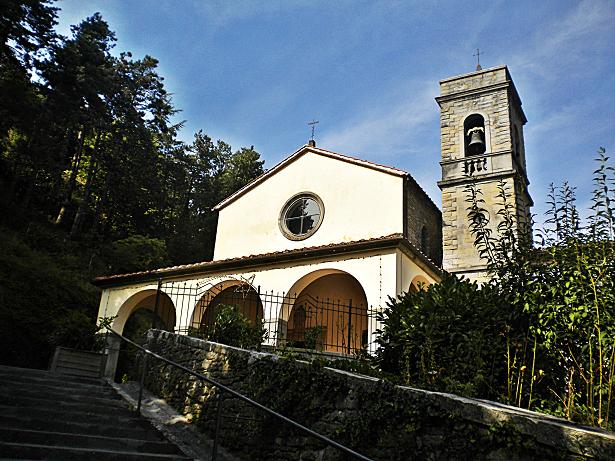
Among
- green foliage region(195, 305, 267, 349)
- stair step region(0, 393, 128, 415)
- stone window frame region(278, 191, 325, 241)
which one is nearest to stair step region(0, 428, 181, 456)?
stair step region(0, 393, 128, 415)

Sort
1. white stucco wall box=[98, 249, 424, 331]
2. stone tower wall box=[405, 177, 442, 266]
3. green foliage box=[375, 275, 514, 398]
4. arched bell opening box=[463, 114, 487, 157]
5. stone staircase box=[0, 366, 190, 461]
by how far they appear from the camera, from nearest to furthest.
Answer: stone staircase box=[0, 366, 190, 461] < green foliage box=[375, 275, 514, 398] < white stucco wall box=[98, 249, 424, 331] < stone tower wall box=[405, 177, 442, 266] < arched bell opening box=[463, 114, 487, 157]

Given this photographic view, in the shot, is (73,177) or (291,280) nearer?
(291,280)

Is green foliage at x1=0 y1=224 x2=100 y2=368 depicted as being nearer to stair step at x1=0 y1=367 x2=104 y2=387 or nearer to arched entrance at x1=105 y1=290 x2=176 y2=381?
arched entrance at x1=105 y1=290 x2=176 y2=381

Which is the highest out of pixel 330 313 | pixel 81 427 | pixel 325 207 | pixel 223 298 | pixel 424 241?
pixel 325 207

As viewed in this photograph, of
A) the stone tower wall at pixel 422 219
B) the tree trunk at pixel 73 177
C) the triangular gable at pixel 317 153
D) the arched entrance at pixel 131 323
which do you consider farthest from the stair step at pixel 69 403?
the tree trunk at pixel 73 177

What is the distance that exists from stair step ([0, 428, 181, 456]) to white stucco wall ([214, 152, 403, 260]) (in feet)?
30.6

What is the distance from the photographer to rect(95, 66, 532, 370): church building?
44.0 ft

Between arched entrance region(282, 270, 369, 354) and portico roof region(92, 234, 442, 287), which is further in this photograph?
arched entrance region(282, 270, 369, 354)

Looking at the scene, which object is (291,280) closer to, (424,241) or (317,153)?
(317,153)

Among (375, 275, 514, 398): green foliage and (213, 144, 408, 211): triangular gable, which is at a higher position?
(213, 144, 408, 211): triangular gable

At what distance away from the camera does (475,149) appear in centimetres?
1864

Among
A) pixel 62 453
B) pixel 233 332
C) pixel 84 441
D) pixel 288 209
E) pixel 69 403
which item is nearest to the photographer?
pixel 62 453

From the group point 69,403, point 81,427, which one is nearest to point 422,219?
point 69,403

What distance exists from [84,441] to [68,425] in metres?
0.52
